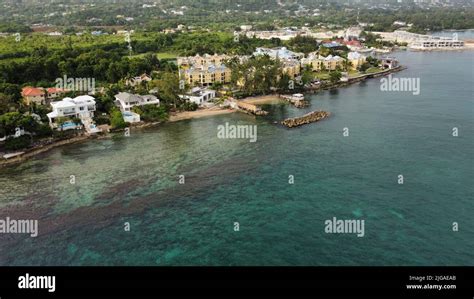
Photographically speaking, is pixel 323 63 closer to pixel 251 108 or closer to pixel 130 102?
pixel 251 108

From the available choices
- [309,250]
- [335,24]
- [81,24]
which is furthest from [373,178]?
[335,24]

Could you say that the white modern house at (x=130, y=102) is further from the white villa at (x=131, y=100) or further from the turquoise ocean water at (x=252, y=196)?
the turquoise ocean water at (x=252, y=196)

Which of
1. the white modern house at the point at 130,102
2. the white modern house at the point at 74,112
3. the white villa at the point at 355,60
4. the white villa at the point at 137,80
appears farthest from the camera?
the white villa at the point at 355,60

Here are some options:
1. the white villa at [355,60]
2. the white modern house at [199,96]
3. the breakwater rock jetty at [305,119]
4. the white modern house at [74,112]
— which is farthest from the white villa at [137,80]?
the white villa at [355,60]

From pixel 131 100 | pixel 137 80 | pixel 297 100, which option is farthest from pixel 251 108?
pixel 137 80

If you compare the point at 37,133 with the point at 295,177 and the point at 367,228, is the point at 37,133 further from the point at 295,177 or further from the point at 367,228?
the point at 367,228

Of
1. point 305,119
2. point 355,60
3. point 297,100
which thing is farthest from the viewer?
point 355,60

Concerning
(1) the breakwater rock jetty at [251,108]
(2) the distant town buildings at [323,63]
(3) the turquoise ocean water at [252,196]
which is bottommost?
(3) the turquoise ocean water at [252,196]
